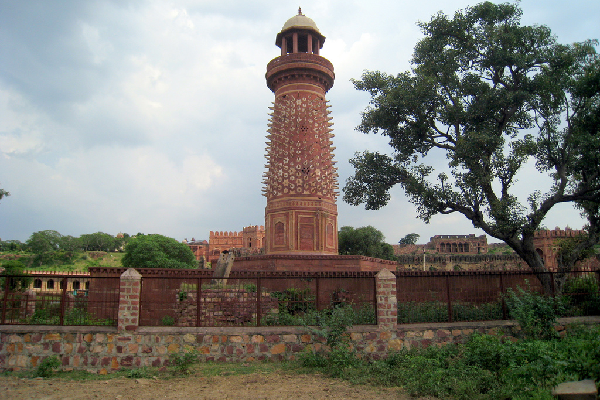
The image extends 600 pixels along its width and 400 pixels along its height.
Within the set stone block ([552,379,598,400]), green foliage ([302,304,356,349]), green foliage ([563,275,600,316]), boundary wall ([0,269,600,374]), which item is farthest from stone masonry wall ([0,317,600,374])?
green foliage ([563,275,600,316])

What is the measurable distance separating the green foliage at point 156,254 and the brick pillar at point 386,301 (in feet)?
100

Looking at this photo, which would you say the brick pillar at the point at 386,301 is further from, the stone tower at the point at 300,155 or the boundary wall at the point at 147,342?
the stone tower at the point at 300,155

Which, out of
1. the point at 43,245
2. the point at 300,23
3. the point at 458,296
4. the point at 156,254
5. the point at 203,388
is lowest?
the point at 203,388

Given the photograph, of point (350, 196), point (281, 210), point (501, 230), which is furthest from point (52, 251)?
point (501, 230)

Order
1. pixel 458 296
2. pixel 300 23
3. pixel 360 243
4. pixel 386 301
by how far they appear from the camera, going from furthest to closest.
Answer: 1. pixel 360 243
2. pixel 300 23
3. pixel 458 296
4. pixel 386 301

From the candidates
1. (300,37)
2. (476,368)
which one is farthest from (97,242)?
(476,368)

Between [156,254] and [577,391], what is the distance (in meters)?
36.4

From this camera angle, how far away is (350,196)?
15445 millimetres

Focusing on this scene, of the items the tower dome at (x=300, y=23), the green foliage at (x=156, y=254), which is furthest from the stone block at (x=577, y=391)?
the green foliage at (x=156, y=254)

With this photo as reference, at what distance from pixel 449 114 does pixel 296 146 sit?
7885 mm

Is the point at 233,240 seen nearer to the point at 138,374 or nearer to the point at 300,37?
the point at 300,37

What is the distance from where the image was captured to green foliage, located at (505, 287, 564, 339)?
9.83 m

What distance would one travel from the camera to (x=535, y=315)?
9.91 metres

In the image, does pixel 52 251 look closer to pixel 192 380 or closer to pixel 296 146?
pixel 296 146
